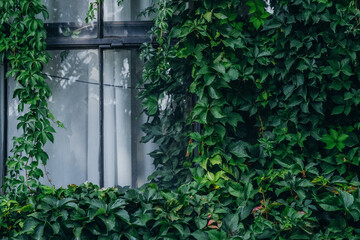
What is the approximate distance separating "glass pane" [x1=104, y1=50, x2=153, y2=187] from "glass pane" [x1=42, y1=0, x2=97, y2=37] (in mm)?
328

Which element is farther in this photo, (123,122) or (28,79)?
(123,122)

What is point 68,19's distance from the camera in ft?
15.2

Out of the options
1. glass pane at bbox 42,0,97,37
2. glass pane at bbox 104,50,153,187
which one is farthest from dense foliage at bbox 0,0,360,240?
glass pane at bbox 42,0,97,37

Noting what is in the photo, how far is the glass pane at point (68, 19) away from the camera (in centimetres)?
457

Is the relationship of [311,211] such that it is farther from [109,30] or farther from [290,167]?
[109,30]

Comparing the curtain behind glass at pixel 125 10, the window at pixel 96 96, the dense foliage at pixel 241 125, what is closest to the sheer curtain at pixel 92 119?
the window at pixel 96 96

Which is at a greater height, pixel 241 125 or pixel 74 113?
pixel 74 113

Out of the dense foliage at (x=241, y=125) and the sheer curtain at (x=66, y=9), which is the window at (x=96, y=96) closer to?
the sheer curtain at (x=66, y=9)

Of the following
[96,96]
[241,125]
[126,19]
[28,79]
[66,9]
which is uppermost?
[66,9]

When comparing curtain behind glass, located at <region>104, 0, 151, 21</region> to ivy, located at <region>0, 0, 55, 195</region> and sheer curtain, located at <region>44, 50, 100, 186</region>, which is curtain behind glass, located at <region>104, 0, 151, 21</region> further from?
ivy, located at <region>0, 0, 55, 195</region>

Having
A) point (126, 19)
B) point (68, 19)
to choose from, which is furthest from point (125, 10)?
point (68, 19)

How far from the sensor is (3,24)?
14.5 feet

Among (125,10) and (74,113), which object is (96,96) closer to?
(74,113)

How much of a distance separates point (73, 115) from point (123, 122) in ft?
1.71
